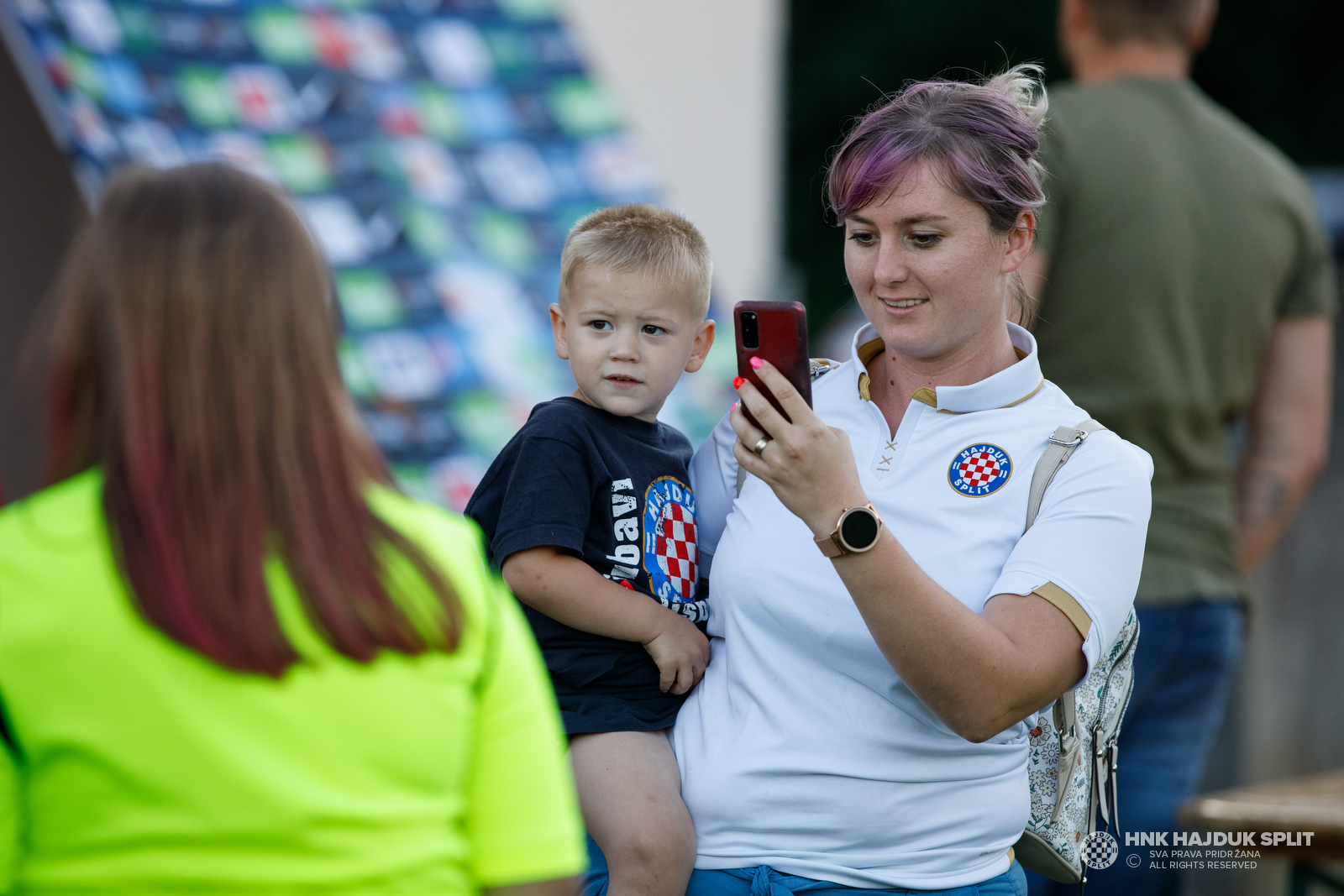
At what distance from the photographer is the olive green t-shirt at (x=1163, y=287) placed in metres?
2.75

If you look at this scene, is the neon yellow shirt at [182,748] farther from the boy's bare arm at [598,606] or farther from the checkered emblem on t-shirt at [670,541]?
the checkered emblem on t-shirt at [670,541]

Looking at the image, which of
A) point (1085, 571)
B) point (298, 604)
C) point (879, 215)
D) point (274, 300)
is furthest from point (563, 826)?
point (879, 215)

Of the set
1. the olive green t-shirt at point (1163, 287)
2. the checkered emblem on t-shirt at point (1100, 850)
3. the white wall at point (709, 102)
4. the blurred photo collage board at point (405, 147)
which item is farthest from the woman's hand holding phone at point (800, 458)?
the white wall at point (709, 102)

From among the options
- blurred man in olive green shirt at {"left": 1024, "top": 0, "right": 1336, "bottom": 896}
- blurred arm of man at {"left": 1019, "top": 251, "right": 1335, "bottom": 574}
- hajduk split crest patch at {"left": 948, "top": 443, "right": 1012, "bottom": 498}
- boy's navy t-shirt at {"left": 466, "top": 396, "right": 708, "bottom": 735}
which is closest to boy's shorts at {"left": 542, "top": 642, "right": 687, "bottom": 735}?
boy's navy t-shirt at {"left": 466, "top": 396, "right": 708, "bottom": 735}

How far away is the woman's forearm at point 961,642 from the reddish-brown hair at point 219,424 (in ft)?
1.80

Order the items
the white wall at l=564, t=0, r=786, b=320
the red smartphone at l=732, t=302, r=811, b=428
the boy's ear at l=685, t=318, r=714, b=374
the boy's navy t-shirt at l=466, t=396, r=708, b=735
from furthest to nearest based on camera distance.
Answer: the white wall at l=564, t=0, r=786, b=320
the boy's ear at l=685, t=318, r=714, b=374
the boy's navy t-shirt at l=466, t=396, r=708, b=735
the red smartphone at l=732, t=302, r=811, b=428

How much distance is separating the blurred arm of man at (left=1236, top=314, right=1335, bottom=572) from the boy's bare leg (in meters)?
1.76

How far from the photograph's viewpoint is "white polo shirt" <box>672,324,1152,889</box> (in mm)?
1689

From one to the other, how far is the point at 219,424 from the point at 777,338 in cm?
76

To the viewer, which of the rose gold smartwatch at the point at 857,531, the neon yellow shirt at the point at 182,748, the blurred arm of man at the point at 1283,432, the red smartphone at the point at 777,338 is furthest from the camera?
the blurred arm of man at the point at 1283,432

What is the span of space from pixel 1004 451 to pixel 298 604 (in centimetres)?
99

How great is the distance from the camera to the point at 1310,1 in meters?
9.84

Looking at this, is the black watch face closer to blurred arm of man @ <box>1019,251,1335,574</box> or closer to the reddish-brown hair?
the reddish-brown hair

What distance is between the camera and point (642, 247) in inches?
74.2
